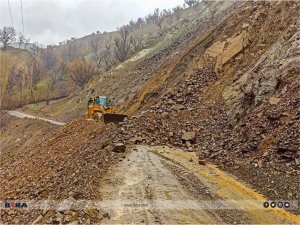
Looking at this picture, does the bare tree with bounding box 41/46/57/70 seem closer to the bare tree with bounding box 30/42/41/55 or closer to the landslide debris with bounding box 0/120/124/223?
the bare tree with bounding box 30/42/41/55

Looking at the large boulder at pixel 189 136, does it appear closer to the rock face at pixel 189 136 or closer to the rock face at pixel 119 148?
the rock face at pixel 189 136

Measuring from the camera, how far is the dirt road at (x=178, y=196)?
9.35 m

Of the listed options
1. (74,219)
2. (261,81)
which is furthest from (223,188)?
(261,81)

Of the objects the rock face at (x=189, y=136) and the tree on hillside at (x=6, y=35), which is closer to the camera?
the rock face at (x=189, y=136)

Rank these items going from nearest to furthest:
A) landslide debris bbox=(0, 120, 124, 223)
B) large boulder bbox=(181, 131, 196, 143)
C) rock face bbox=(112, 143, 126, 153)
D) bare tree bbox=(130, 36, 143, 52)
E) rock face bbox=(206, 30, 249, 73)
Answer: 1. landslide debris bbox=(0, 120, 124, 223)
2. rock face bbox=(112, 143, 126, 153)
3. large boulder bbox=(181, 131, 196, 143)
4. rock face bbox=(206, 30, 249, 73)
5. bare tree bbox=(130, 36, 143, 52)

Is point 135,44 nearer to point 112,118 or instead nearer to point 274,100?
point 112,118

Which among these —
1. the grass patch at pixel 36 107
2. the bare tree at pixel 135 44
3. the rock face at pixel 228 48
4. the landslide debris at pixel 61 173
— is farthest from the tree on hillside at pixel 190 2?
the landslide debris at pixel 61 173

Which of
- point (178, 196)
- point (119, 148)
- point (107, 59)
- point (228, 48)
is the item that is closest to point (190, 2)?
point (107, 59)

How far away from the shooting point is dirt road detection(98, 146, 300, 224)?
935cm

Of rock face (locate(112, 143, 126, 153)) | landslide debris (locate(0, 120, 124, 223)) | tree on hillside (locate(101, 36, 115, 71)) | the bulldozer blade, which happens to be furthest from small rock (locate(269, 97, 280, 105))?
tree on hillside (locate(101, 36, 115, 71))

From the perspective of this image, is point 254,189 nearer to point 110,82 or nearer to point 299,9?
point 299,9

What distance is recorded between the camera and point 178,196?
10602 millimetres

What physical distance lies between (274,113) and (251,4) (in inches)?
482

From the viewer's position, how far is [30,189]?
14.1 metres
